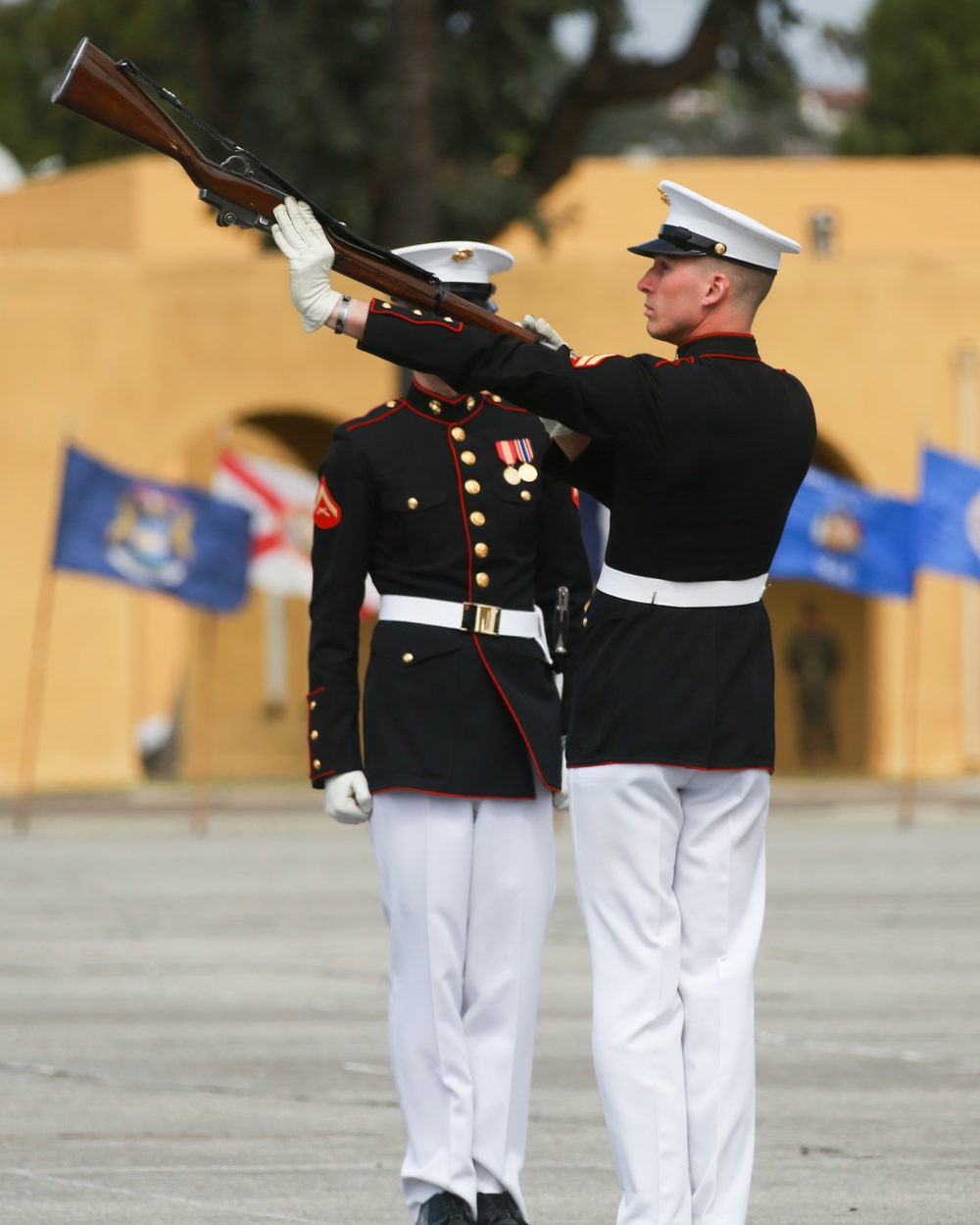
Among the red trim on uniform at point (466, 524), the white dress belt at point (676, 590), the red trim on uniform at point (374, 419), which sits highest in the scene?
the red trim on uniform at point (374, 419)

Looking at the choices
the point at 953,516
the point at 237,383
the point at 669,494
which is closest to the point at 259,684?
the point at 237,383

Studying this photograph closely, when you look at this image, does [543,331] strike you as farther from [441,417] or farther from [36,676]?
[36,676]

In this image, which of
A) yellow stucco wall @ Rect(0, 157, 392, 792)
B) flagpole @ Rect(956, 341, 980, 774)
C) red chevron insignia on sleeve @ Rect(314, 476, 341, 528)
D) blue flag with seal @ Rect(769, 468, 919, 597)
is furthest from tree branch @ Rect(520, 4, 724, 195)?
red chevron insignia on sleeve @ Rect(314, 476, 341, 528)

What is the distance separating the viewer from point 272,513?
764 inches

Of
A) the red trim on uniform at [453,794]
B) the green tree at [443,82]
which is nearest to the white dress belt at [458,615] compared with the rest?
the red trim on uniform at [453,794]

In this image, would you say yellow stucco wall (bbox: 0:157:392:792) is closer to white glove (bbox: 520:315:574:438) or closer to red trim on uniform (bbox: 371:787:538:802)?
red trim on uniform (bbox: 371:787:538:802)

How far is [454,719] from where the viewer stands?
5.50 metres

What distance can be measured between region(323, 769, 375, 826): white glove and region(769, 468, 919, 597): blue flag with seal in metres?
13.0

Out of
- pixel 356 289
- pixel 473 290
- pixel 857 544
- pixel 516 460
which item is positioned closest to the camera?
pixel 473 290

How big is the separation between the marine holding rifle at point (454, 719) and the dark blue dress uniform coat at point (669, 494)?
699 millimetres

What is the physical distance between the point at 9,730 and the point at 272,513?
5.04 m

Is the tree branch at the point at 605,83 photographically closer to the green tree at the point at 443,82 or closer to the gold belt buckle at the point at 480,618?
the green tree at the point at 443,82

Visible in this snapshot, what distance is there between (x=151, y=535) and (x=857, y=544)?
17.2ft

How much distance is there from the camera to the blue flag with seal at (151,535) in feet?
59.1
